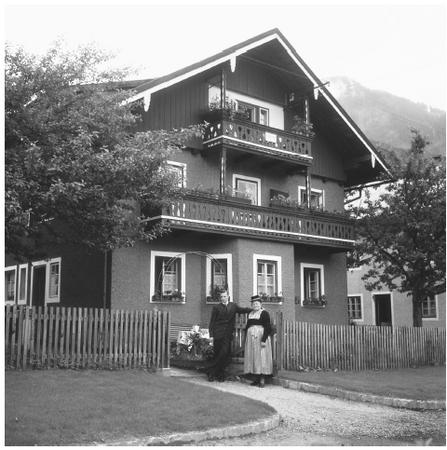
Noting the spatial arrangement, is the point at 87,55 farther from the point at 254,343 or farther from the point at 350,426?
A: the point at 350,426

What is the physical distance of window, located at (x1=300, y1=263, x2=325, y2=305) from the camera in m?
24.3

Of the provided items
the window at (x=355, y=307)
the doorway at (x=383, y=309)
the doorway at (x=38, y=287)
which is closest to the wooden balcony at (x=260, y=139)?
the doorway at (x=38, y=287)

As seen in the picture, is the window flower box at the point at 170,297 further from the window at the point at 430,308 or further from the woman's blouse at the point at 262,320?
the window at the point at 430,308

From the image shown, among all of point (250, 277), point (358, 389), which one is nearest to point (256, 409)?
point (358, 389)

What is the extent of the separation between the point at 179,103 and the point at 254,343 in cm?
1063

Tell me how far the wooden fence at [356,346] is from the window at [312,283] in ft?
17.3

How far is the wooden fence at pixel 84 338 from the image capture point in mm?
13344

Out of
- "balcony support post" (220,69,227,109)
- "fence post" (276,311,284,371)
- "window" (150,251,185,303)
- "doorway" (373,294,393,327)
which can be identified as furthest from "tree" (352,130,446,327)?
"doorway" (373,294,393,327)

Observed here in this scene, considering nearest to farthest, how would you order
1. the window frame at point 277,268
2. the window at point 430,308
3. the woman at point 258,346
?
the woman at point 258,346 → the window frame at point 277,268 → the window at point 430,308

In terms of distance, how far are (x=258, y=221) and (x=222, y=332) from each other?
726cm

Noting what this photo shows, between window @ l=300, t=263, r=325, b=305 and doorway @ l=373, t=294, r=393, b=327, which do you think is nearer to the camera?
window @ l=300, t=263, r=325, b=305

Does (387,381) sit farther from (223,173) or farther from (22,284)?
(22,284)

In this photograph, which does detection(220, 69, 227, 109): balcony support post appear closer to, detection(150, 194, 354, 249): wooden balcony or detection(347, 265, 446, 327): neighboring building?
detection(150, 194, 354, 249): wooden balcony

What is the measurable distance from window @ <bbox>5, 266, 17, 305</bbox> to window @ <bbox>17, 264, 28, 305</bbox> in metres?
0.38
